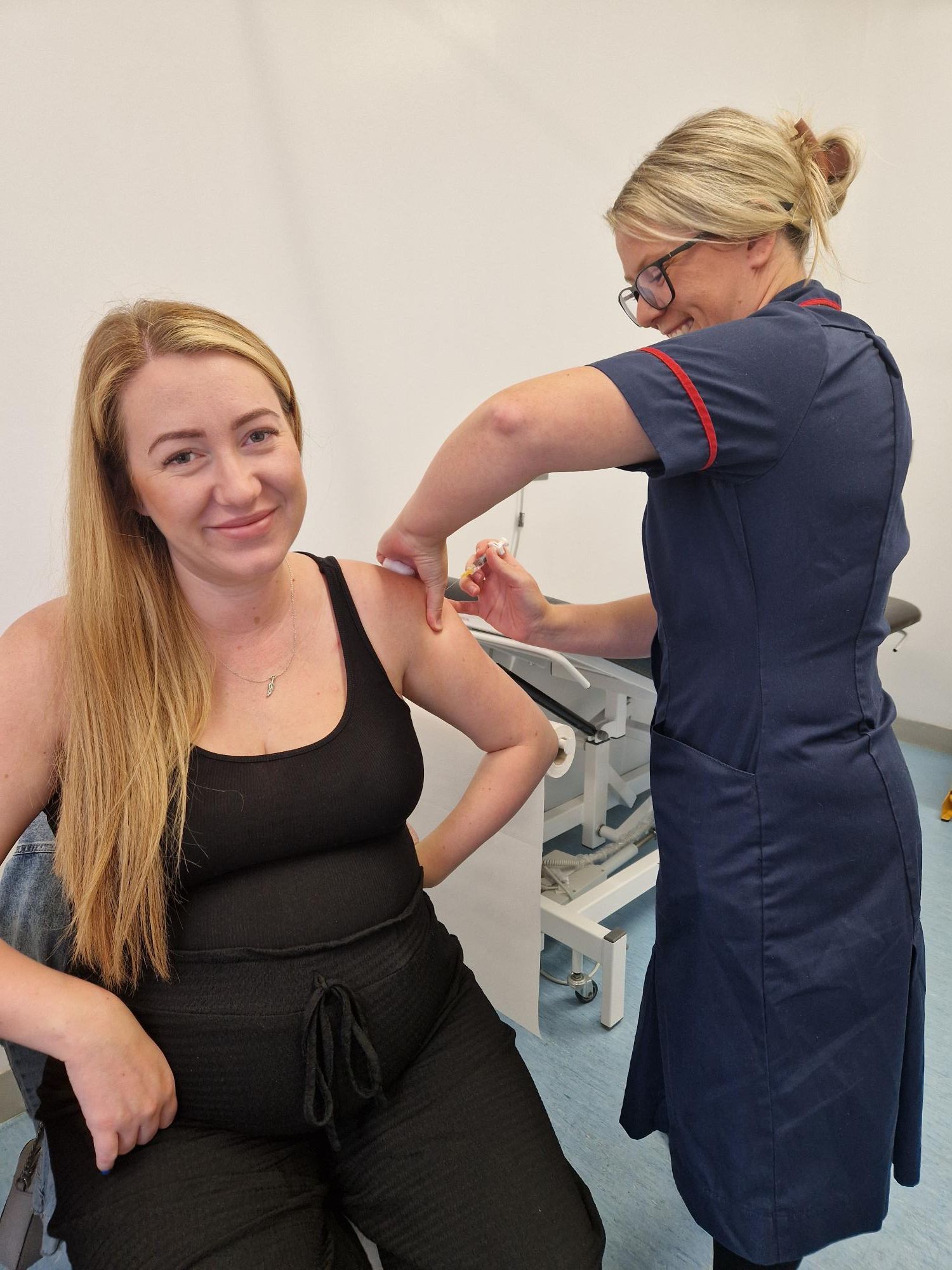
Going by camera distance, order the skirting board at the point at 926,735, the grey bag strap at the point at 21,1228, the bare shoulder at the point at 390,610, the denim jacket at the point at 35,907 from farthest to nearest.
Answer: the skirting board at the point at 926,735 < the bare shoulder at the point at 390,610 < the denim jacket at the point at 35,907 < the grey bag strap at the point at 21,1228

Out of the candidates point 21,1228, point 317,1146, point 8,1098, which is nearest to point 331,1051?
point 317,1146

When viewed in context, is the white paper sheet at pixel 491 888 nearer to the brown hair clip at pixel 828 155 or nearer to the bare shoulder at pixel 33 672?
the bare shoulder at pixel 33 672

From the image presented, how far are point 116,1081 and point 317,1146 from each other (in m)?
0.27

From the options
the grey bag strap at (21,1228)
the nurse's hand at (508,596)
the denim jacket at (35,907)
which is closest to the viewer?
the grey bag strap at (21,1228)

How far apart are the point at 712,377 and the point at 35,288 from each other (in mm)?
1368

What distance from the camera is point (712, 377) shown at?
82 centimetres

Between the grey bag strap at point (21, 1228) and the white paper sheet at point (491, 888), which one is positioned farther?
the white paper sheet at point (491, 888)

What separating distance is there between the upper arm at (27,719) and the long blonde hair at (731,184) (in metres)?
0.86

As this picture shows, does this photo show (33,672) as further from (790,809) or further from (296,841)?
(790,809)

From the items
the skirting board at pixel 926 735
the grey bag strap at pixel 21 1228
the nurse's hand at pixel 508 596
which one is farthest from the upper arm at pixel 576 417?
the skirting board at pixel 926 735

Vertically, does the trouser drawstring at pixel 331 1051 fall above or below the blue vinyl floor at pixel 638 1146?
above

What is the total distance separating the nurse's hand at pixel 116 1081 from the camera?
902 millimetres

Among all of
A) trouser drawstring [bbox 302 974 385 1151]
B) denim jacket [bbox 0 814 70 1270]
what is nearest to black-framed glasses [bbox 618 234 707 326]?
trouser drawstring [bbox 302 974 385 1151]

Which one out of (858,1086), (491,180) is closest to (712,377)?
(858,1086)
